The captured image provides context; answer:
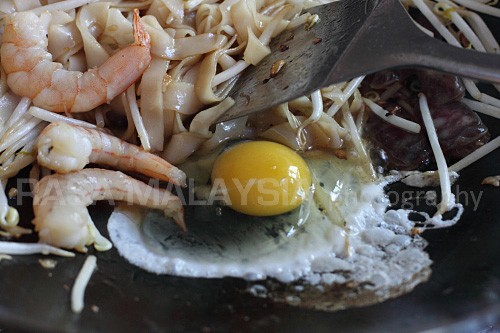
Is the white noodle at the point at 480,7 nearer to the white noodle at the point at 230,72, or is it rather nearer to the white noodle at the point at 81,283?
the white noodle at the point at 230,72

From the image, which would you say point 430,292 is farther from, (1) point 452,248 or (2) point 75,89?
(2) point 75,89

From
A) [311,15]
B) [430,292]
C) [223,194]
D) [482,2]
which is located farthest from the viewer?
[482,2]

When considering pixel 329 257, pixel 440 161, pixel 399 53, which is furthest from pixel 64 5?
pixel 440 161

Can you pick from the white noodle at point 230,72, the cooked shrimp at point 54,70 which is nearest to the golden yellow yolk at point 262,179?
the white noodle at point 230,72

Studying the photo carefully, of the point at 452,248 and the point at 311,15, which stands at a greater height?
the point at 311,15

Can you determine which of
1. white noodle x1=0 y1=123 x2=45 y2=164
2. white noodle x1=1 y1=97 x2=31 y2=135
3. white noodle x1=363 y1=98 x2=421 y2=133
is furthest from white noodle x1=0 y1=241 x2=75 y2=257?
white noodle x1=363 y1=98 x2=421 y2=133

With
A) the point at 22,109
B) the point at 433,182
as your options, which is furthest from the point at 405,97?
the point at 22,109
